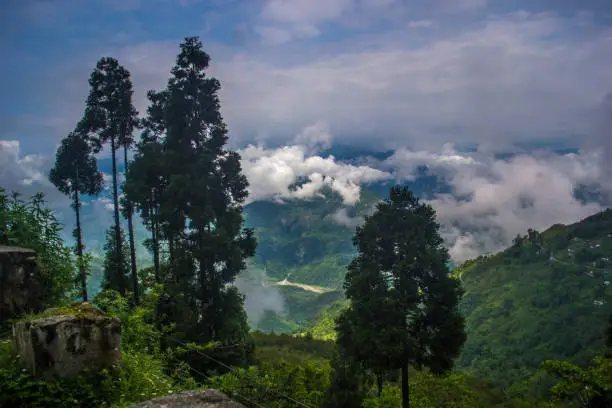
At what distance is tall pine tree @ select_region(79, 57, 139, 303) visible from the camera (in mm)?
27281

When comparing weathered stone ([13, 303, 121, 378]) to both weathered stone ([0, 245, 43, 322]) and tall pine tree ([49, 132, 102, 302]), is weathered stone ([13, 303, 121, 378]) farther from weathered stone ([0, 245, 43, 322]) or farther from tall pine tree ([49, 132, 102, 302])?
tall pine tree ([49, 132, 102, 302])

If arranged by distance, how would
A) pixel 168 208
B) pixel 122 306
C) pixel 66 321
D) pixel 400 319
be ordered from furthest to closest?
pixel 168 208 → pixel 400 319 → pixel 122 306 → pixel 66 321

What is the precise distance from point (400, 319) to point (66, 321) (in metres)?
15.8

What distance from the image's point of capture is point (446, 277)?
2117cm

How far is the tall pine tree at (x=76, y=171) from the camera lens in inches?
1196

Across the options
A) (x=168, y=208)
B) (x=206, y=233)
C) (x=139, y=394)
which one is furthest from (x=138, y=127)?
(x=139, y=394)

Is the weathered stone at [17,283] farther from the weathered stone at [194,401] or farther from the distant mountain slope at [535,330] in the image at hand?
the distant mountain slope at [535,330]

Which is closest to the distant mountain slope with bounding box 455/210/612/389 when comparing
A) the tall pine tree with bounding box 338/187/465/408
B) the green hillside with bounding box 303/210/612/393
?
the green hillside with bounding box 303/210/612/393

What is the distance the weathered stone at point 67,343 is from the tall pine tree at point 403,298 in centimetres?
1419

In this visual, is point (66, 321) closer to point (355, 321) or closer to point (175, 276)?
point (175, 276)

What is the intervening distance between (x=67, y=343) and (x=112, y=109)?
77.2ft

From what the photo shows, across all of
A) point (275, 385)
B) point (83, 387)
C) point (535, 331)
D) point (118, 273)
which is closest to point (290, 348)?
point (118, 273)

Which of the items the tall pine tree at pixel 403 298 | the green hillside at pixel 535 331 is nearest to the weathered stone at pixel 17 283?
the tall pine tree at pixel 403 298

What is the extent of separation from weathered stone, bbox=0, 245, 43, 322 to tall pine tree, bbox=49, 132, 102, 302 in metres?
20.5
